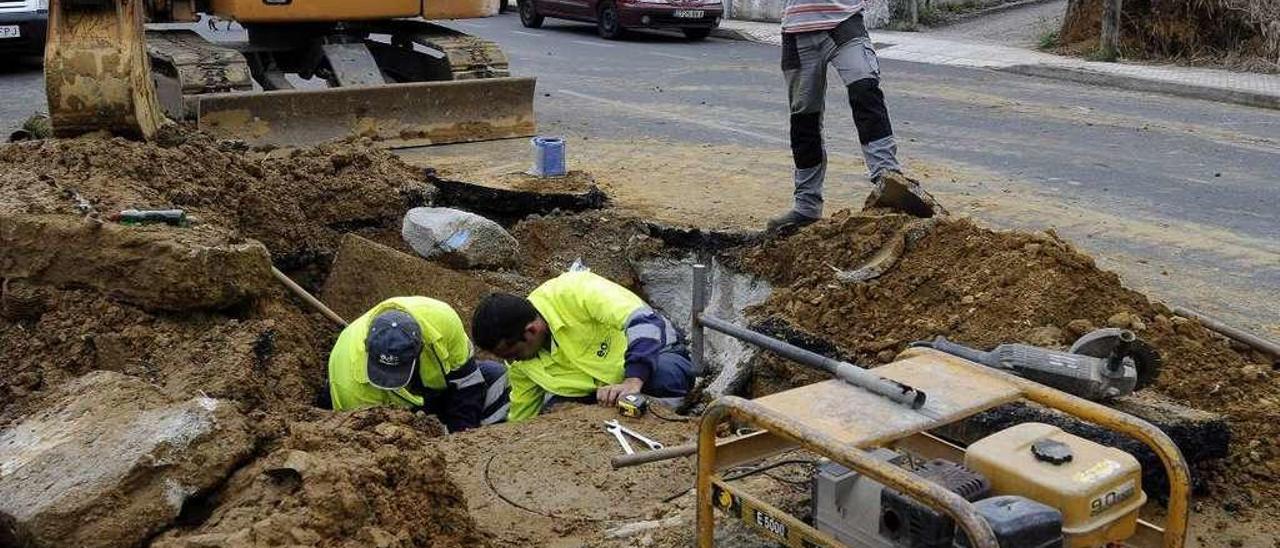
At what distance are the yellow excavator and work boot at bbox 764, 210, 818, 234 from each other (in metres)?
3.65

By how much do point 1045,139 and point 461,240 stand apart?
5.67m

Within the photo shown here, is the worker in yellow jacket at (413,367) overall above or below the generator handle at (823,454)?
below

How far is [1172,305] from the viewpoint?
617cm

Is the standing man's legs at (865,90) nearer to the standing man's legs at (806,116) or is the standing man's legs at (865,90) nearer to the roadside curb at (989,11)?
the standing man's legs at (806,116)

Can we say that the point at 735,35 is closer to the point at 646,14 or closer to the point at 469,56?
the point at 646,14

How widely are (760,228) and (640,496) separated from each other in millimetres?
3172

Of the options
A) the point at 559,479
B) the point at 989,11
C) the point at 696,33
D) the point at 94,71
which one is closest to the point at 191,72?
the point at 94,71

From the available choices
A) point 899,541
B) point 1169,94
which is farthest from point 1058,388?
point 1169,94

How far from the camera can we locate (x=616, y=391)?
19.0ft

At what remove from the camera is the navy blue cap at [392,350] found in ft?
18.4

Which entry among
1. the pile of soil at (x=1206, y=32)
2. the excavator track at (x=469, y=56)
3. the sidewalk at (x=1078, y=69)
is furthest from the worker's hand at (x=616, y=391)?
the pile of soil at (x=1206, y=32)

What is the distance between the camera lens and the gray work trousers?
6773 millimetres

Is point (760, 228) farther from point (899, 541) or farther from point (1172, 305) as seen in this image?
point (899, 541)

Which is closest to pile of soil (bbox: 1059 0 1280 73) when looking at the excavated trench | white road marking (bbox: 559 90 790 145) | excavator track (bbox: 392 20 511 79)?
white road marking (bbox: 559 90 790 145)
